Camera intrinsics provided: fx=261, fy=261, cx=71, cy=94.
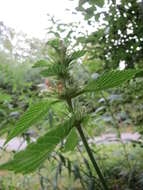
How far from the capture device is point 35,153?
13.9 inches

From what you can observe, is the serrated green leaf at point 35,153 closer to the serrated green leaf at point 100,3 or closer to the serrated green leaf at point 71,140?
the serrated green leaf at point 71,140

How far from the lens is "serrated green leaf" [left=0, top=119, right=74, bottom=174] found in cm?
34

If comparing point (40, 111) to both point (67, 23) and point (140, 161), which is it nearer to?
point (67, 23)

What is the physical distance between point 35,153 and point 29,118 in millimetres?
54

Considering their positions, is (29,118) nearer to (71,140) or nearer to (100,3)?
(71,140)

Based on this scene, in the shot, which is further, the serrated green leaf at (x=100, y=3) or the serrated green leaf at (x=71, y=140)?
the serrated green leaf at (x=100, y=3)

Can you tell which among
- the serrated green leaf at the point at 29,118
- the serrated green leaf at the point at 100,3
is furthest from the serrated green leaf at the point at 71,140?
the serrated green leaf at the point at 100,3

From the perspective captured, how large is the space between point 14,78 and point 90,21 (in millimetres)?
628

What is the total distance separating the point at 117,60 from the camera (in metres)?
0.90

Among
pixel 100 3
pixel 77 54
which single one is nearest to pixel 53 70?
pixel 77 54

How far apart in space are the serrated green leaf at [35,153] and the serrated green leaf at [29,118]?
3cm

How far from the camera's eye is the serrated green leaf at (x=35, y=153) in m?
0.34

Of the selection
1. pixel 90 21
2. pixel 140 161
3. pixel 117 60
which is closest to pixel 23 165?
pixel 117 60

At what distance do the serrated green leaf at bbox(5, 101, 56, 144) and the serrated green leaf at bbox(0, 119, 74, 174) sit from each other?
34 mm
